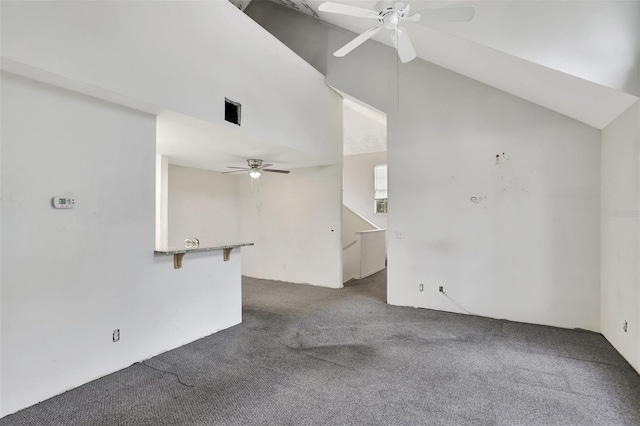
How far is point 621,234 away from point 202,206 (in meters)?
6.55

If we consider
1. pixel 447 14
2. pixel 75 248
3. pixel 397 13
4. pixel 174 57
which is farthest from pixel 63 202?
pixel 447 14

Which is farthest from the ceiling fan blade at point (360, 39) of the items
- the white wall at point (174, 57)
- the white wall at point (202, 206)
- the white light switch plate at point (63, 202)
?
the white wall at point (202, 206)

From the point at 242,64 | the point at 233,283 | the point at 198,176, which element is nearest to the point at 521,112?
the point at 242,64

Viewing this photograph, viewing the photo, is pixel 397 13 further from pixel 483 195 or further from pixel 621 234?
pixel 621 234

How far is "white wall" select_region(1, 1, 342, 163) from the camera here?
2115 mm

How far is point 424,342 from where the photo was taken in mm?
3504

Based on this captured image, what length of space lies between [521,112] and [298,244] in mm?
4387

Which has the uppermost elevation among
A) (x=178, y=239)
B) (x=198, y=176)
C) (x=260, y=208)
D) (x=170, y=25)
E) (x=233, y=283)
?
(x=170, y=25)

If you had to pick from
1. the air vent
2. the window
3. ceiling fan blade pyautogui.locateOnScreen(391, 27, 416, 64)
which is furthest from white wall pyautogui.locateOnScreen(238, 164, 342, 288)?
the window

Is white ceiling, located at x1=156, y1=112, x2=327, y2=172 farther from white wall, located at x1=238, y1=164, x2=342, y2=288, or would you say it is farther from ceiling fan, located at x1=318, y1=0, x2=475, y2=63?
ceiling fan, located at x1=318, y1=0, x2=475, y2=63

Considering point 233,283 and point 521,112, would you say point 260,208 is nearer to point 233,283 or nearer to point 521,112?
point 233,283

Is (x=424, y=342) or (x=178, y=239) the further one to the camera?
(x=178, y=239)

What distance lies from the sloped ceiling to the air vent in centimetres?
194

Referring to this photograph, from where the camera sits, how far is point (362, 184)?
1023cm
